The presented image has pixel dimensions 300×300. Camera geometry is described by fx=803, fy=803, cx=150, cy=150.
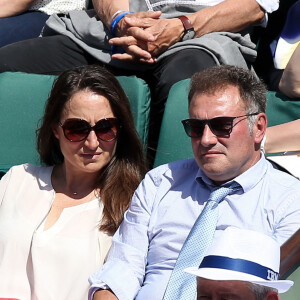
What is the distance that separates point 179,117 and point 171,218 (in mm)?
730

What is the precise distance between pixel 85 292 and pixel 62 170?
0.62m

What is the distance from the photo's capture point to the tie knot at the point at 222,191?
2.65 meters

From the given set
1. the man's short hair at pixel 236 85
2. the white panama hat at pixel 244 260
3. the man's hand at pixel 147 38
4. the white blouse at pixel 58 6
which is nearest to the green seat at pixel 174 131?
the man's hand at pixel 147 38

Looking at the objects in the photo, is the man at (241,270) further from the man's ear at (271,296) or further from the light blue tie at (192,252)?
the light blue tie at (192,252)

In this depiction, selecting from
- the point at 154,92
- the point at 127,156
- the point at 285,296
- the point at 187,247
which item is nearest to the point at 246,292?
the point at 285,296

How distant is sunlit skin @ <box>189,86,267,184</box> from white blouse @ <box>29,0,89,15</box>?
1786 mm

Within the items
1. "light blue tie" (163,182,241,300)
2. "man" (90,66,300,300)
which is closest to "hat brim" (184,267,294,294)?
"light blue tie" (163,182,241,300)

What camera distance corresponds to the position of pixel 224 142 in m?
2.69

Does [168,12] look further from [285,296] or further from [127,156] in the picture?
[285,296]

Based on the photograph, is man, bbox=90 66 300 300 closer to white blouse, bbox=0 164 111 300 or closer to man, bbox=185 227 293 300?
white blouse, bbox=0 164 111 300

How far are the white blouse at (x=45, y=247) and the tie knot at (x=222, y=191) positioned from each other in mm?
471

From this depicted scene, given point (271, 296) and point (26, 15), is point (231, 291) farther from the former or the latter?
point (26, 15)

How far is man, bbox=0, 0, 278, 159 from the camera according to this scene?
3.59m

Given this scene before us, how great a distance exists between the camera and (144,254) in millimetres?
2752
